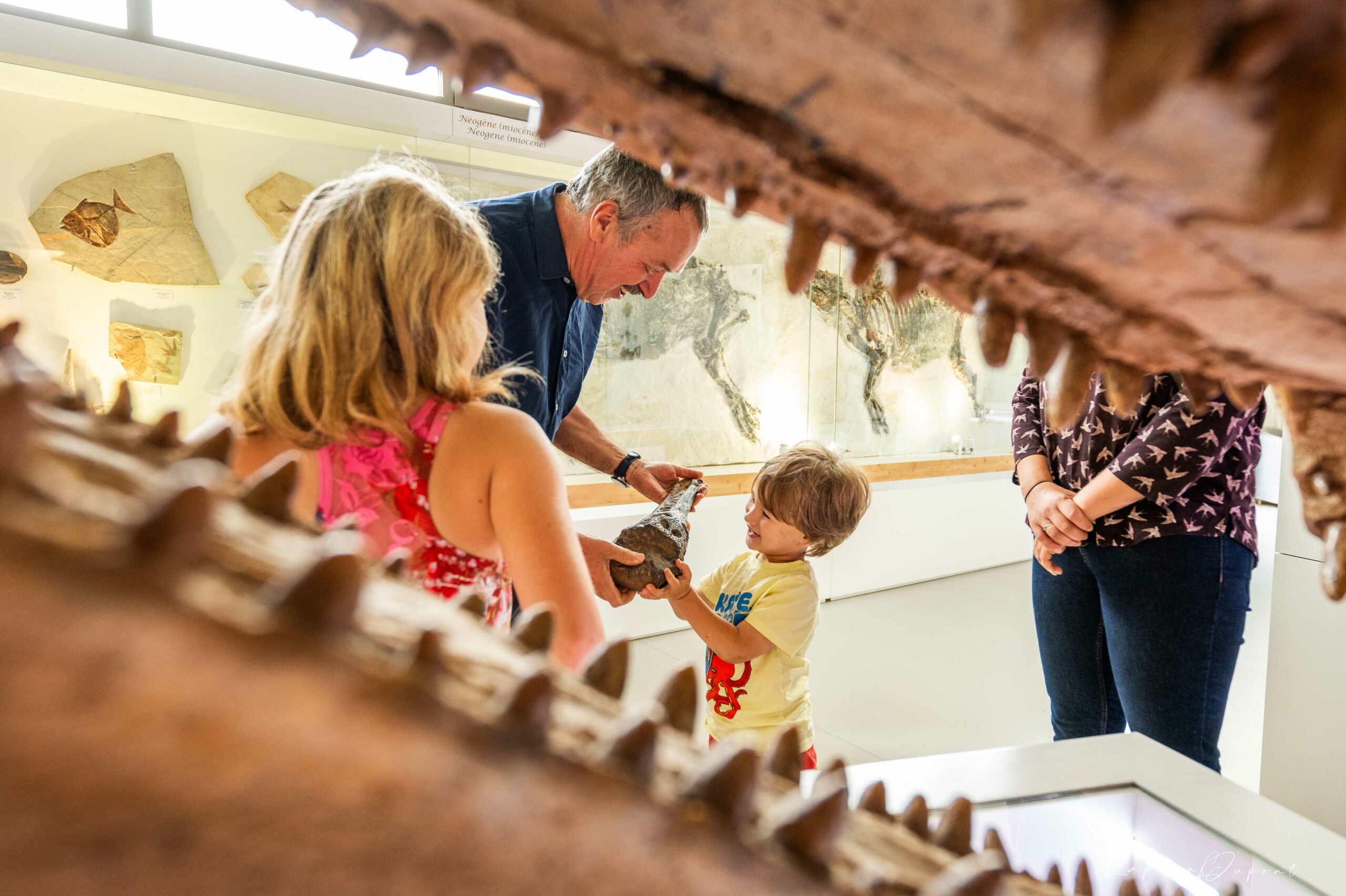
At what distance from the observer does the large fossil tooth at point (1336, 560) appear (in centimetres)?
51

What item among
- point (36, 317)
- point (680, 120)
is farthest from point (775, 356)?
point (680, 120)

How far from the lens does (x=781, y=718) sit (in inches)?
79.7

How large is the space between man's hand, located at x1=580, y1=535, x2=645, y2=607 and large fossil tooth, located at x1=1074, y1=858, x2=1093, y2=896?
4.34 ft

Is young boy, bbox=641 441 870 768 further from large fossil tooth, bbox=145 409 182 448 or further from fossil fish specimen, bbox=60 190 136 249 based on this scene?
fossil fish specimen, bbox=60 190 136 249

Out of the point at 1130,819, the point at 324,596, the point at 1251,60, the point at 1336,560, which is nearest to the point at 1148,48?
the point at 1251,60

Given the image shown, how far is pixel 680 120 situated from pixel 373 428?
0.92m

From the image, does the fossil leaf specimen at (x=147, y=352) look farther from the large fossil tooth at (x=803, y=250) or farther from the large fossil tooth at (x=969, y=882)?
the large fossil tooth at (x=969, y=882)

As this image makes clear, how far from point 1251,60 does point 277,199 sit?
3731 millimetres

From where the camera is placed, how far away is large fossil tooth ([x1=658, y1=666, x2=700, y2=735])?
0.43 metres

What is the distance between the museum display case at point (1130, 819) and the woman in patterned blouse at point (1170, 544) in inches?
15.3

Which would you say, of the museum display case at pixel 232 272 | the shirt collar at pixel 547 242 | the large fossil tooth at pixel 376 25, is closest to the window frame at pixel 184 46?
the museum display case at pixel 232 272

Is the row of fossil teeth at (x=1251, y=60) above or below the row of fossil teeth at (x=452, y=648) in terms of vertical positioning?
above

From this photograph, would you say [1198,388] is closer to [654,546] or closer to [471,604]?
[471,604]

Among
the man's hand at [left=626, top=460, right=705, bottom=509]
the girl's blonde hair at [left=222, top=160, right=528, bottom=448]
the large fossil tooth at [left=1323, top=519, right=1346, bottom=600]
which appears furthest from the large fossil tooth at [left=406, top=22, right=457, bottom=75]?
the man's hand at [left=626, top=460, right=705, bottom=509]
